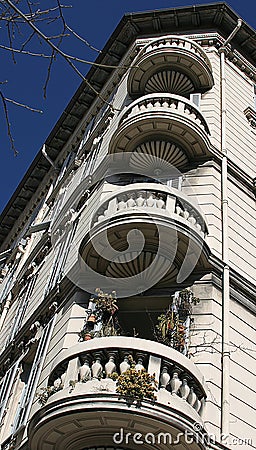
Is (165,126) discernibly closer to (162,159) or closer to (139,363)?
(162,159)

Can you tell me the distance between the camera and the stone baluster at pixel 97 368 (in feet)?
28.8

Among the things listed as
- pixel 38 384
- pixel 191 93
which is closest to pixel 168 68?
pixel 191 93

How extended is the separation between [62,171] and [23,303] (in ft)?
23.1

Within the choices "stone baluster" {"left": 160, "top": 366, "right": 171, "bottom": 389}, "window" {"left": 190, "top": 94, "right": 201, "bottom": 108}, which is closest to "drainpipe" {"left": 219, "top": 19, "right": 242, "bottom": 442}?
"window" {"left": 190, "top": 94, "right": 201, "bottom": 108}

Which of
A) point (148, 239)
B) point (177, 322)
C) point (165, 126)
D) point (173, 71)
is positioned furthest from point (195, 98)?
point (177, 322)

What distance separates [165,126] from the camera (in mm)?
15039

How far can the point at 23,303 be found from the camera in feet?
58.8

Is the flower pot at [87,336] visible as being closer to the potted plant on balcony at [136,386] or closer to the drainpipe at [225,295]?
the potted plant on balcony at [136,386]

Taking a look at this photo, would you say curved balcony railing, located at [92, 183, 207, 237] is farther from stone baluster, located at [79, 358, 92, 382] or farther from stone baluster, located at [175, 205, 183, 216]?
stone baluster, located at [79, 358, 92, 382]

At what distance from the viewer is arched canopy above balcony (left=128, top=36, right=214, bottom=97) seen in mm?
17516

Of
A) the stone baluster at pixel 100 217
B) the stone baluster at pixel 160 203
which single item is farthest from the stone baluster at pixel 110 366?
the stone baluster at pixel 160 203

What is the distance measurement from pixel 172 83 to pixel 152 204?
7124 millimetres

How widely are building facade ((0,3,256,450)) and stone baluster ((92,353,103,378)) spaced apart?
0.02 metres

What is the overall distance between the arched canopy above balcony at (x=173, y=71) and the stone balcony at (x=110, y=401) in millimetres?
10889
